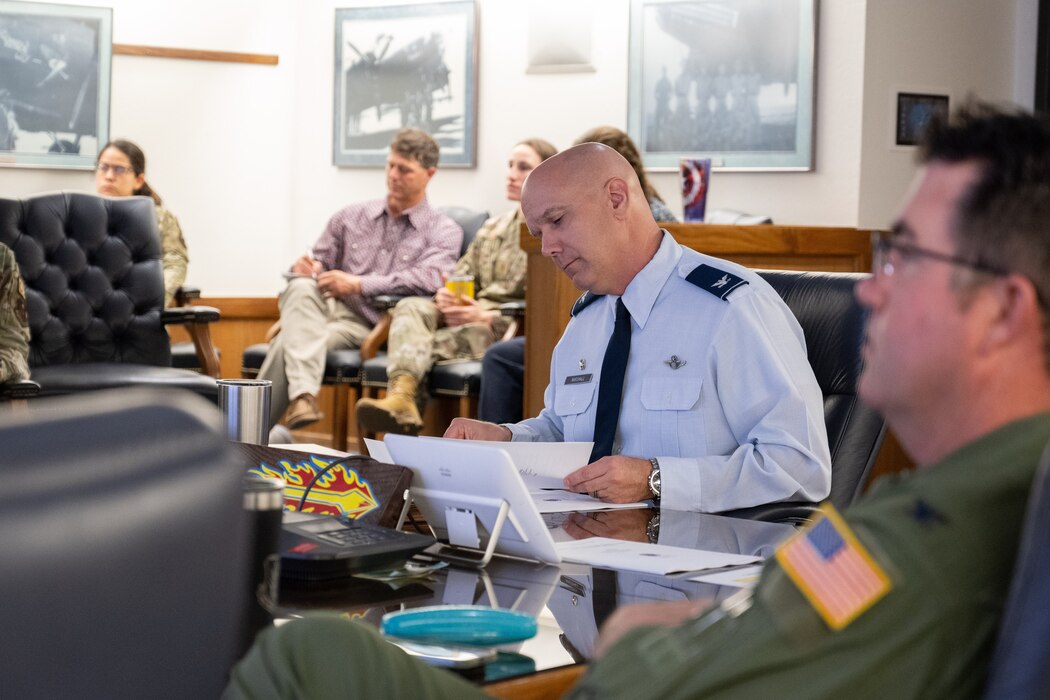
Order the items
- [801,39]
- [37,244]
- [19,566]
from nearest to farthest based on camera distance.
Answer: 1. [19,566]
2. [37,244]
3. [801,39]

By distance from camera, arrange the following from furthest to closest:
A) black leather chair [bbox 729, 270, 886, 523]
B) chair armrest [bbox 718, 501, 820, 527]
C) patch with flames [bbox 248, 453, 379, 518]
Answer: black leather chair [bbox 729, 270, 886, 523], chair armrest [bbox 718, 501, 820, 527], patch with flames [bbox 248, 453, 379, 518]

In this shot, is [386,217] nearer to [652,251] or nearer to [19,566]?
[652,251]

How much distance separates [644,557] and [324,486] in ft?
1.42

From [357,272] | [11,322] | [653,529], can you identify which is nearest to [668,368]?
[653,529]

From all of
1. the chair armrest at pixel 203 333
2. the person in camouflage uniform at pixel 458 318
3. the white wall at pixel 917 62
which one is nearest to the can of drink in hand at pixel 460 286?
the person in camouflage uniform at pixel 458 318

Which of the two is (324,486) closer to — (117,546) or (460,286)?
(117,546)

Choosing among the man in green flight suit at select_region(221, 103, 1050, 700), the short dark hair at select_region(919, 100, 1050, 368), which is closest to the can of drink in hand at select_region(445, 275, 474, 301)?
the man in green flight suit at select_region(221, 103, 1050, 700)

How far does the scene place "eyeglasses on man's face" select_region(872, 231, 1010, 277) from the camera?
88cm

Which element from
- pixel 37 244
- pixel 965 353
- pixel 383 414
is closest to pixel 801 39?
pixel 383 414

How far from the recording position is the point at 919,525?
2.62ft

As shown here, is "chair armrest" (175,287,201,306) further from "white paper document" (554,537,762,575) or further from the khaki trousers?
"white paper document" (554,537,762,575)

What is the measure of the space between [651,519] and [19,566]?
5.10ft

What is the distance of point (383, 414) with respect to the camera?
5.36 meters

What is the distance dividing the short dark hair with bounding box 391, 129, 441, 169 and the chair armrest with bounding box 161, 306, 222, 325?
1.25 m
